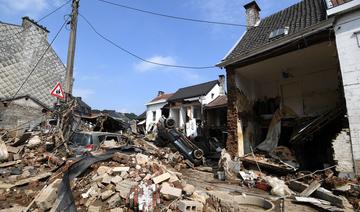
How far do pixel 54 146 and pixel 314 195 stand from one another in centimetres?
942

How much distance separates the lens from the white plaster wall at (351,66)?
7280mm

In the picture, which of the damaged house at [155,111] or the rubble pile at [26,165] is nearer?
the rubble pile at [26,165]

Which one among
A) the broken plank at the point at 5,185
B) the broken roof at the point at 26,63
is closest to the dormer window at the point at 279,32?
the broken plank at the point at 5,185

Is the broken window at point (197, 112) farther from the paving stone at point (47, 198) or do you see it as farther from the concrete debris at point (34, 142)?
the paving stone at point (47, 198)

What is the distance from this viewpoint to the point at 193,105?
2362cm

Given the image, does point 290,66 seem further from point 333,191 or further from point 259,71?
point 333,191

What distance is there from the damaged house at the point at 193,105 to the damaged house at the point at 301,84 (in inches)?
351

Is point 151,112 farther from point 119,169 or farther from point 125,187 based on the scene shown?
point 125,187

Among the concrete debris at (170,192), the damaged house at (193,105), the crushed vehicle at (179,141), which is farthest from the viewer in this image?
the damaged house at (193,105)

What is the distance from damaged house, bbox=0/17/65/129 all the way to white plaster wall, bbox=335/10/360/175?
16.4 metres

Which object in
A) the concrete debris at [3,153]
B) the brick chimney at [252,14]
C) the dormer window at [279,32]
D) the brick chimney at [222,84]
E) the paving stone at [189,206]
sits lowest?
the paving stone at [189,206]

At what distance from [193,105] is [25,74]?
48.8 feet

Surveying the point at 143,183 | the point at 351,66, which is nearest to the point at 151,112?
the point at 351,66

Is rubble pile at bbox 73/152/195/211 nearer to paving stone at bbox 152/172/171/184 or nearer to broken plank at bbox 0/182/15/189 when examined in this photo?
paving stone at bbox 152/172/171/184
